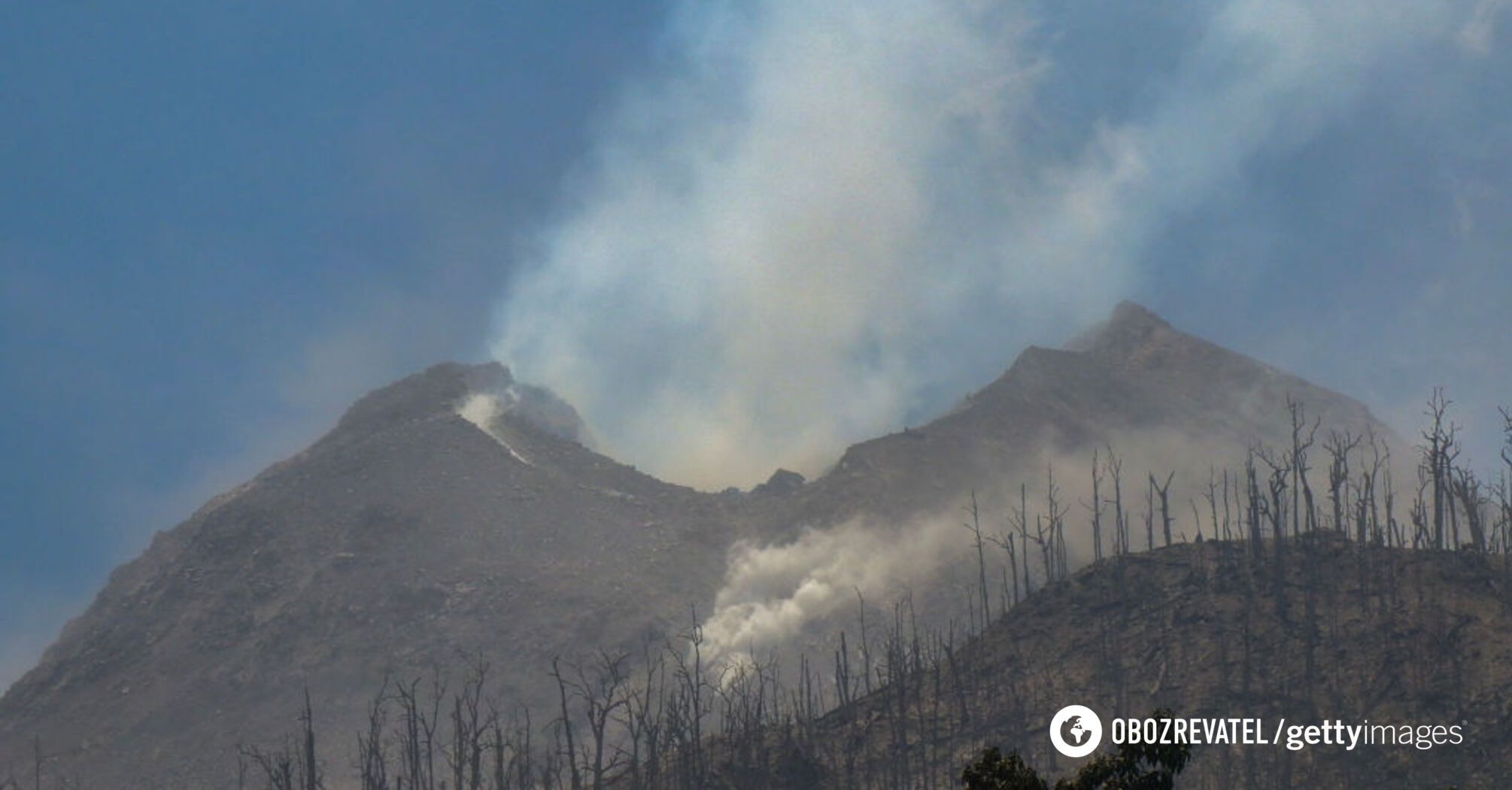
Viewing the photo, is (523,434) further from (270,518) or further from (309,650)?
(309,650)

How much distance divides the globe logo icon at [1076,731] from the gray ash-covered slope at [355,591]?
7926cm

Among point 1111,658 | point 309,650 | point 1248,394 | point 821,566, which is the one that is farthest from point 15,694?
point 1248,394

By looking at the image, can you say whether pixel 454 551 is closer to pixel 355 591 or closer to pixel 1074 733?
pixel 355 591

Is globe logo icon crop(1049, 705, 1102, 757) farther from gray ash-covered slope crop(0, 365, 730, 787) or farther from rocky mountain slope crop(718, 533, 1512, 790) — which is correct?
gray ash-covered slope crop(0, 365, 730, 787)

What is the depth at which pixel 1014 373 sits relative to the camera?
194m

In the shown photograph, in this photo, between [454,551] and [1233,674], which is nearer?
[1233,674]

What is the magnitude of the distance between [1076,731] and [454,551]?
113858 mm

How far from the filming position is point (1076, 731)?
62.7 m

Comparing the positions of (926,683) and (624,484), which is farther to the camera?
(624,484)

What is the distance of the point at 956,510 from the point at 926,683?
83.9m

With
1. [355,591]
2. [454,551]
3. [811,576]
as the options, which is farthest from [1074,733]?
[454,551]

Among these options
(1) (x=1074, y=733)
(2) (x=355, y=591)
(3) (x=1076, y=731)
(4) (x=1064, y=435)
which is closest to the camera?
(3) (x=1076, y=731)

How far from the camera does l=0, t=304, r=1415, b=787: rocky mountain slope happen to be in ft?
465

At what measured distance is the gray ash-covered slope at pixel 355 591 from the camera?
140 metres
